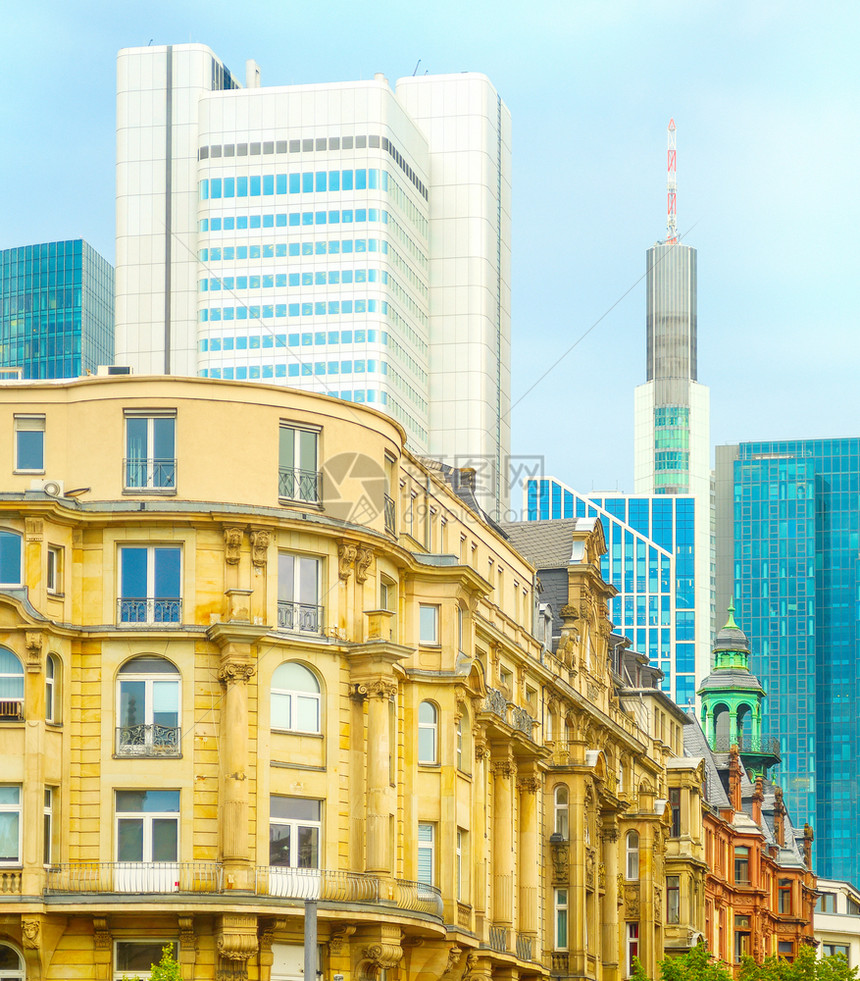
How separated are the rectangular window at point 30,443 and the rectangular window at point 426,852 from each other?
649 inches

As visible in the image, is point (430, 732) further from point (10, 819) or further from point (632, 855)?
point (632, 855)

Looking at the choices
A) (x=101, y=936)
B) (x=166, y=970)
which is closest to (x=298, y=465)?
(x=101, y=936)

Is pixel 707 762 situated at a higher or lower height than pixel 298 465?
lower

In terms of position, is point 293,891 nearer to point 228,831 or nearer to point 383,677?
point 228,831

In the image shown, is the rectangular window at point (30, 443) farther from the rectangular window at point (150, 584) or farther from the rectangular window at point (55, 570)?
the rectangular window at point (150, 584)

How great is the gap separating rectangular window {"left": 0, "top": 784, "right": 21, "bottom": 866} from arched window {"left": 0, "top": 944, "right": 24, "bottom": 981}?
264 cm

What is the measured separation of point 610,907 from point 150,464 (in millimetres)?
38656

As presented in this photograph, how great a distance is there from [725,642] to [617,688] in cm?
7861

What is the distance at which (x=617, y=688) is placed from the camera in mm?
100000

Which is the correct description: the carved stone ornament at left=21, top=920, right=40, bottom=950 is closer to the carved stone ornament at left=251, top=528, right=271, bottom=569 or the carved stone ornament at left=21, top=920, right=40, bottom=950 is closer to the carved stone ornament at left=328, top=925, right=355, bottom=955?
the carved stone ornament at left=328, top=925, right=355, bottom=955

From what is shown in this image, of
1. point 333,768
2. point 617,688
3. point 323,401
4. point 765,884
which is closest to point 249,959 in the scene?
point 333,768

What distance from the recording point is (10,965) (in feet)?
192

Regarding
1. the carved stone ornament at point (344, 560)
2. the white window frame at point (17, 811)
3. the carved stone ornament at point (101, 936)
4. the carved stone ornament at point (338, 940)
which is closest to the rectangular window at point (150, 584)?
the carved stone ornament at point (344, 560)

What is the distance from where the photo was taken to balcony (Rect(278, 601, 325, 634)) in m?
62.4
